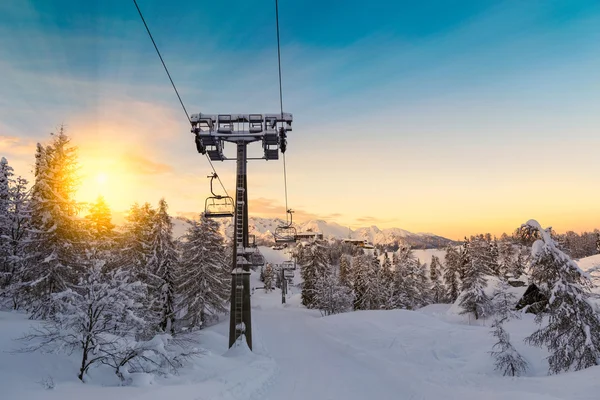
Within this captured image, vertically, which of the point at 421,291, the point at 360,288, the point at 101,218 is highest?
the point at 101,218

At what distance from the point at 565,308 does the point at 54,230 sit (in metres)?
29.8

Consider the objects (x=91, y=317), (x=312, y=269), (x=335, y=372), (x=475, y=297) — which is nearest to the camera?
(x=91, y=317)

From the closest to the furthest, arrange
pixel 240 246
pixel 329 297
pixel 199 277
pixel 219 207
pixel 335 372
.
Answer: pixel 335 372 < pixel 240 246 < pixel 219 207 < pixel 199 277 < pixel 329 297

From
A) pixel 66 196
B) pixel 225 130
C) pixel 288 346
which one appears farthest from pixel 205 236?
pixel 225 130

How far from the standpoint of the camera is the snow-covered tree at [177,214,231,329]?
3412cm

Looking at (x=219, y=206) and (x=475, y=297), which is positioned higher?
(x=219, y=206)

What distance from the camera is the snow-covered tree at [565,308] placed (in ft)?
46.4

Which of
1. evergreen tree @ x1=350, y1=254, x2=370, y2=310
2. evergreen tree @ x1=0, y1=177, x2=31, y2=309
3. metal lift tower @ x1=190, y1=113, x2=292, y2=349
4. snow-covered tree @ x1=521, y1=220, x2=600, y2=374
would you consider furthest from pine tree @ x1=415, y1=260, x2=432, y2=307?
evergreen tree @ x1=0, y1=177, x2=31, y2=309

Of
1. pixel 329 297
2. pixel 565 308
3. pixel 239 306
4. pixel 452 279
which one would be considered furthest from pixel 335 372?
pixel 452 279

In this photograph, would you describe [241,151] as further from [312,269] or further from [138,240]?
[312,269]

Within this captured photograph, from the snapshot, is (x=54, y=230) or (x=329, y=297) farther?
(x=329, y=297)

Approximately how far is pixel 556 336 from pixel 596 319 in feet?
5.76

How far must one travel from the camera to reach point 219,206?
19812mm

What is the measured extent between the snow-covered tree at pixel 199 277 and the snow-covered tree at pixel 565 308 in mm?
27913
